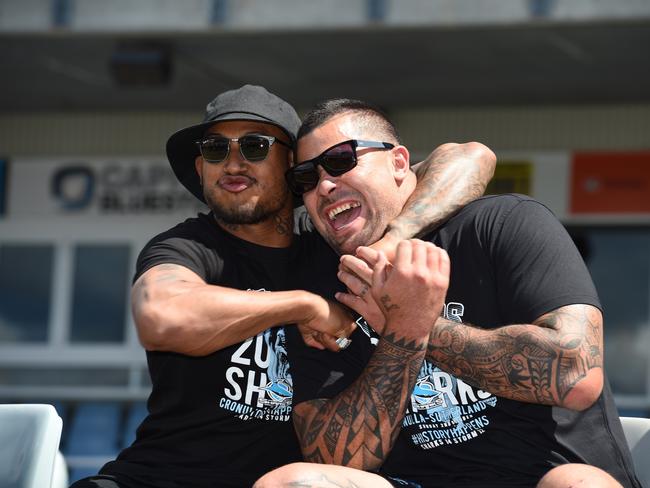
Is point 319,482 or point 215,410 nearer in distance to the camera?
point 319,482

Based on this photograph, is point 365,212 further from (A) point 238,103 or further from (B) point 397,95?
(B) point 397,95

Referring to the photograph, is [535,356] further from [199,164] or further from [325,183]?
[199,164]

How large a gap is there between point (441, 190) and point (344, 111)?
47 cm

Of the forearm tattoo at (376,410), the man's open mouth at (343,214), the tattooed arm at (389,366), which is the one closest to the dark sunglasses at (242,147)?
the man's open mouth at (343,214)

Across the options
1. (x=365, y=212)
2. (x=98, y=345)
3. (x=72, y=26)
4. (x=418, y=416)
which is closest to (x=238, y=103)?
(x=365, y=212)

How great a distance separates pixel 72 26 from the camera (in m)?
9.67

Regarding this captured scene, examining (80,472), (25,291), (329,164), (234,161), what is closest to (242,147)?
(234,161)

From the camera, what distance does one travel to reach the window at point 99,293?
1352 centimetres

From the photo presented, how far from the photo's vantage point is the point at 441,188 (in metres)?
3.81

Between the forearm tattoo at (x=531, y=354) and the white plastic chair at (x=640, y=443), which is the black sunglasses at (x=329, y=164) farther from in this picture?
the white plastic chair at (x=640, y=443)

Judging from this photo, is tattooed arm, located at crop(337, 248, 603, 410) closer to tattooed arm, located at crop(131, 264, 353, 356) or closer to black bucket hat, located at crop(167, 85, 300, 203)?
tattooed arm, located at crop(131, 264, 353, 356)

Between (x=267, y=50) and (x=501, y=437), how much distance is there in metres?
7.45

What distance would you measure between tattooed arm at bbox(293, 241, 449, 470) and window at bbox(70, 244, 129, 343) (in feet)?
34.1

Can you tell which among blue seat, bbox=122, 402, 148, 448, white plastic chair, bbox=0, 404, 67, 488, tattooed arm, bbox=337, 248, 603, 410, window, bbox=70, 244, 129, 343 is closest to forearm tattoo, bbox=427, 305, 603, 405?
tattooed arm, bbox=337, 248, 603, 410
